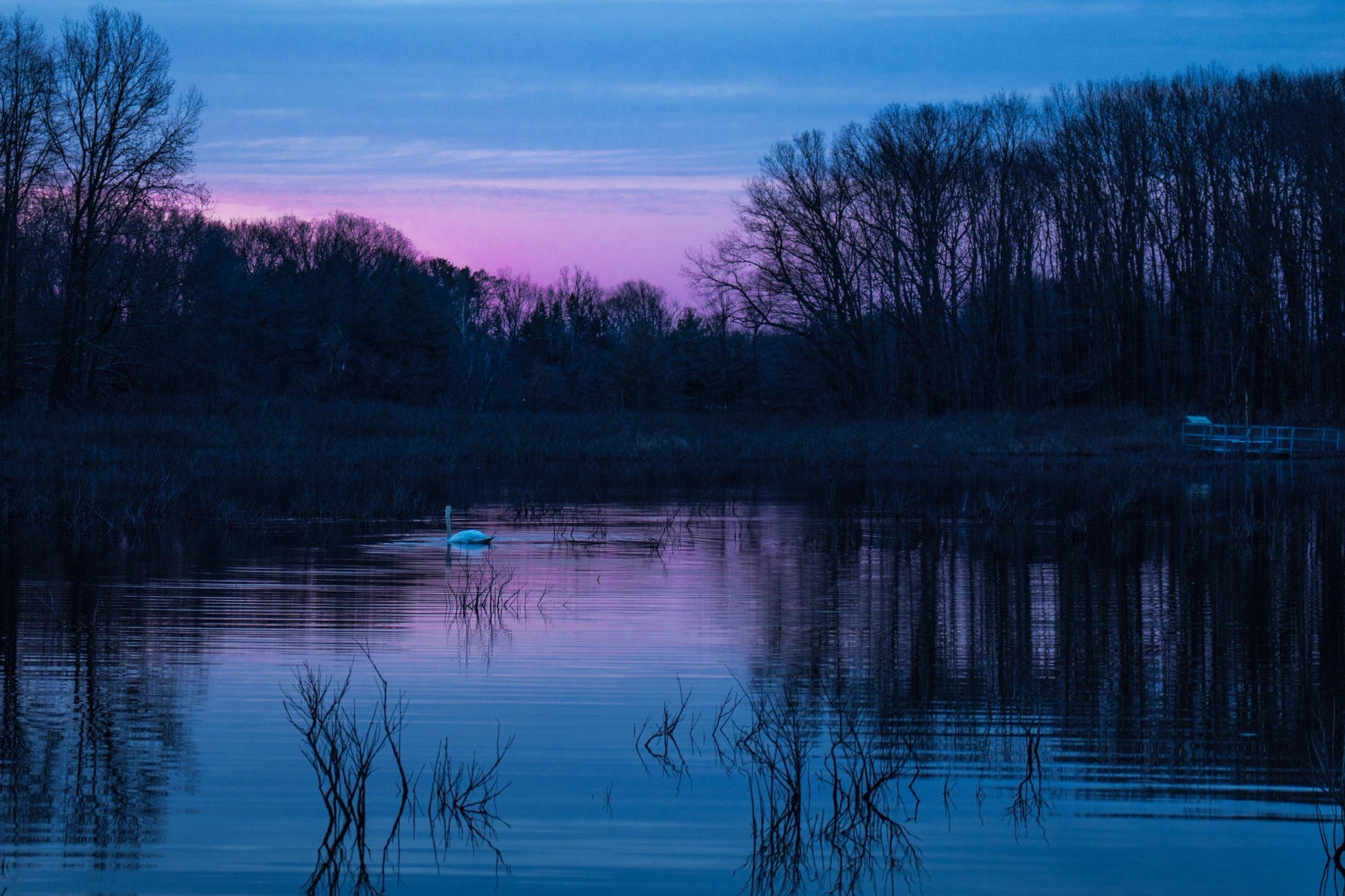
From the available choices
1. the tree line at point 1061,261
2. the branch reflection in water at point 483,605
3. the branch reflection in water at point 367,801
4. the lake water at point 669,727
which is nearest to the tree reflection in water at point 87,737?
the lake water at point 669,727

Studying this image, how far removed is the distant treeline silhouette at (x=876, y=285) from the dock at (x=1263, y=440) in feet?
12.1

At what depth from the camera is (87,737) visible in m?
8.78

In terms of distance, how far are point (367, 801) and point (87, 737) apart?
2450mm

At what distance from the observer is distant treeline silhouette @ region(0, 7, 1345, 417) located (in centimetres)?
4153

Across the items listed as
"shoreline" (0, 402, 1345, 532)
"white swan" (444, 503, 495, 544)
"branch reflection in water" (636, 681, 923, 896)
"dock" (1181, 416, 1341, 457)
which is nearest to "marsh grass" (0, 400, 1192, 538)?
"shoreline" (0, 402, 1345, 532)

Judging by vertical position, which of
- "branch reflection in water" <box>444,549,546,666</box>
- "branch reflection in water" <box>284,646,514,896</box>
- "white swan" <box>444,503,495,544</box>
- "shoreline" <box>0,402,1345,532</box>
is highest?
"shoreline" <box>0,402,1345,532</box>

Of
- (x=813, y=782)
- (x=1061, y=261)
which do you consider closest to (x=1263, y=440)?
(x=1061, y=261)

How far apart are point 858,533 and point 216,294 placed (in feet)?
130

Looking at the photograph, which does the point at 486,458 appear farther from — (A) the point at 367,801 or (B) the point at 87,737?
(A) the point at 367,801

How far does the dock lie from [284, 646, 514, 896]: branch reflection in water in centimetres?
3971

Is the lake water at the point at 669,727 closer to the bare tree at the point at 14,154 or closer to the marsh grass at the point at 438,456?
the marsh grass at the point at 438,456

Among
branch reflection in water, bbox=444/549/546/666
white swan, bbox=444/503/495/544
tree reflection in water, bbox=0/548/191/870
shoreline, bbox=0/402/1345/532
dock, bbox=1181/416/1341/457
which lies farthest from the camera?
dock, bbox=1181/416/1341/457

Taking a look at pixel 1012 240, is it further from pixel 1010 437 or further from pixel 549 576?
pixel 549 576

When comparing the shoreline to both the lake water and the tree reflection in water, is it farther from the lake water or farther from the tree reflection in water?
the tree reflection in water
